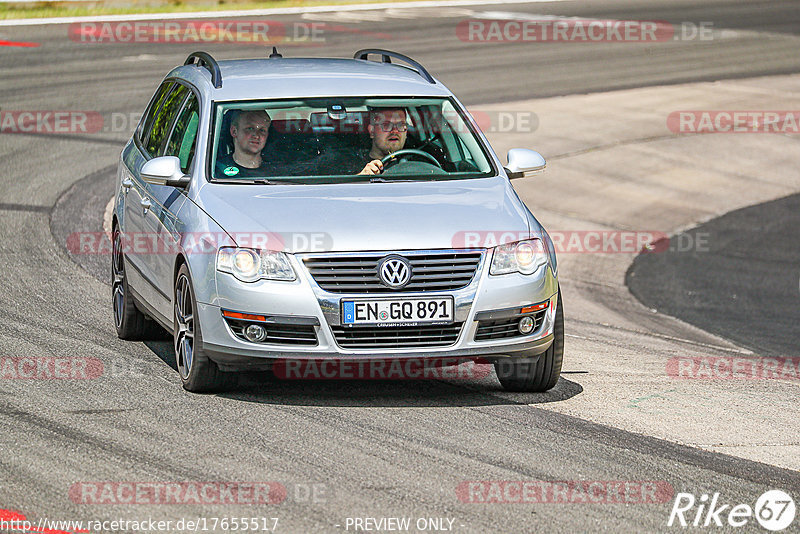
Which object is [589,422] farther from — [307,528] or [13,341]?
[13,341]

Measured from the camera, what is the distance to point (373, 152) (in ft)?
27.6

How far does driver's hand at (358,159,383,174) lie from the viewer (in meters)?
8.22

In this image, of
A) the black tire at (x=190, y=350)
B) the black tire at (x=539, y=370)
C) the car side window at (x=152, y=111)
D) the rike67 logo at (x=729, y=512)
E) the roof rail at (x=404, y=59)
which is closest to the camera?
the rike67 logo at (x=729, y=512)

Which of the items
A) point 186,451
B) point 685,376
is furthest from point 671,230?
point 186,451

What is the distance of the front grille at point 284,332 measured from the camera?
23.5 ft

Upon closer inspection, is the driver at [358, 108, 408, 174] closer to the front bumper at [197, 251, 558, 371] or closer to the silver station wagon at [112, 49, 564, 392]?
the silver station wagon at [112, 49, 564, 392]

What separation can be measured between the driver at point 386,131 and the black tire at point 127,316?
1988mm

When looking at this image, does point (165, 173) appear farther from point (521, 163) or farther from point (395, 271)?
point (521, 163)

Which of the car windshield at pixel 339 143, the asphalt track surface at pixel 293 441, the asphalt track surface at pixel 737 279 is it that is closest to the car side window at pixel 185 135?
the car windshield at pixel 339 143

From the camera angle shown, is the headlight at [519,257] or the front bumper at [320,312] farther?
the headlight at [519,257]

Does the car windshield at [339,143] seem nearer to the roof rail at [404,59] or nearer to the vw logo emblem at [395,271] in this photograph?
the roof rail at [404,59]

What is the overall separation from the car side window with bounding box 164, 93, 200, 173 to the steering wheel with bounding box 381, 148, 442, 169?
120 centimetres

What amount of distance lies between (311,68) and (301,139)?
904 millimetres

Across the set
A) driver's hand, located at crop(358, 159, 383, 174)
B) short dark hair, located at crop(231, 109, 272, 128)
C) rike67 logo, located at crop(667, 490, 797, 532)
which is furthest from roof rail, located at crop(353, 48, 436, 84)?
rike67 logo, located at crop(667, 490, 797, 532)
